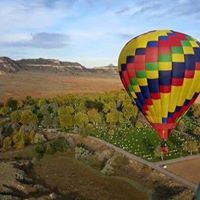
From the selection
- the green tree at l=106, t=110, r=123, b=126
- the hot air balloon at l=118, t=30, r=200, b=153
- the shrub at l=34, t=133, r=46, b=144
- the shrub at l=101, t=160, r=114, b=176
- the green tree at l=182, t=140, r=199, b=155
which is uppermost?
the hot air balloon at l=118, t=30, r=200, b=153

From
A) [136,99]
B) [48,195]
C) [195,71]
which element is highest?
[195,71]

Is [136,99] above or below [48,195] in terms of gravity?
above

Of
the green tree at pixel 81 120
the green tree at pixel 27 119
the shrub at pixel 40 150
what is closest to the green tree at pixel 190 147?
the shrub at pixel 40 150

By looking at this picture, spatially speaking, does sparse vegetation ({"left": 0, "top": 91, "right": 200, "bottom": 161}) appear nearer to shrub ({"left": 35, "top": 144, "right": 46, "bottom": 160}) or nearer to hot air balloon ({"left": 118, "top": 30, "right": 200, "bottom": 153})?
shrub ({"left": 35, "top": 144, "right": 46, "bottom": 160})

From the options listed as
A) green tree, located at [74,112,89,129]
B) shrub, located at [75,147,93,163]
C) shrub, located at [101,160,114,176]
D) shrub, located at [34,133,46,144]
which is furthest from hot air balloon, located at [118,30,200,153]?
green tree, located at [74,112,89,129]

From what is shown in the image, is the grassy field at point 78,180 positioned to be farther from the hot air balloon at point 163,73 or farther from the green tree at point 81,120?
the green tree at point 81,120

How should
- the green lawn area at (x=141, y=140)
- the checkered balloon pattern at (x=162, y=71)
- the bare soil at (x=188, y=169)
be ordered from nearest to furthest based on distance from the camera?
the checkered balloon pattern at (x=162, y=71) < the bare soil at (x=188, y=169) < the green lawn area at (x=141, y=140)

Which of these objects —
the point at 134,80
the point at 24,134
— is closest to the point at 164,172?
the point at 134,80

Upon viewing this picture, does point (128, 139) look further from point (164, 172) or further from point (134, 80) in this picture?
point (134, 80)
